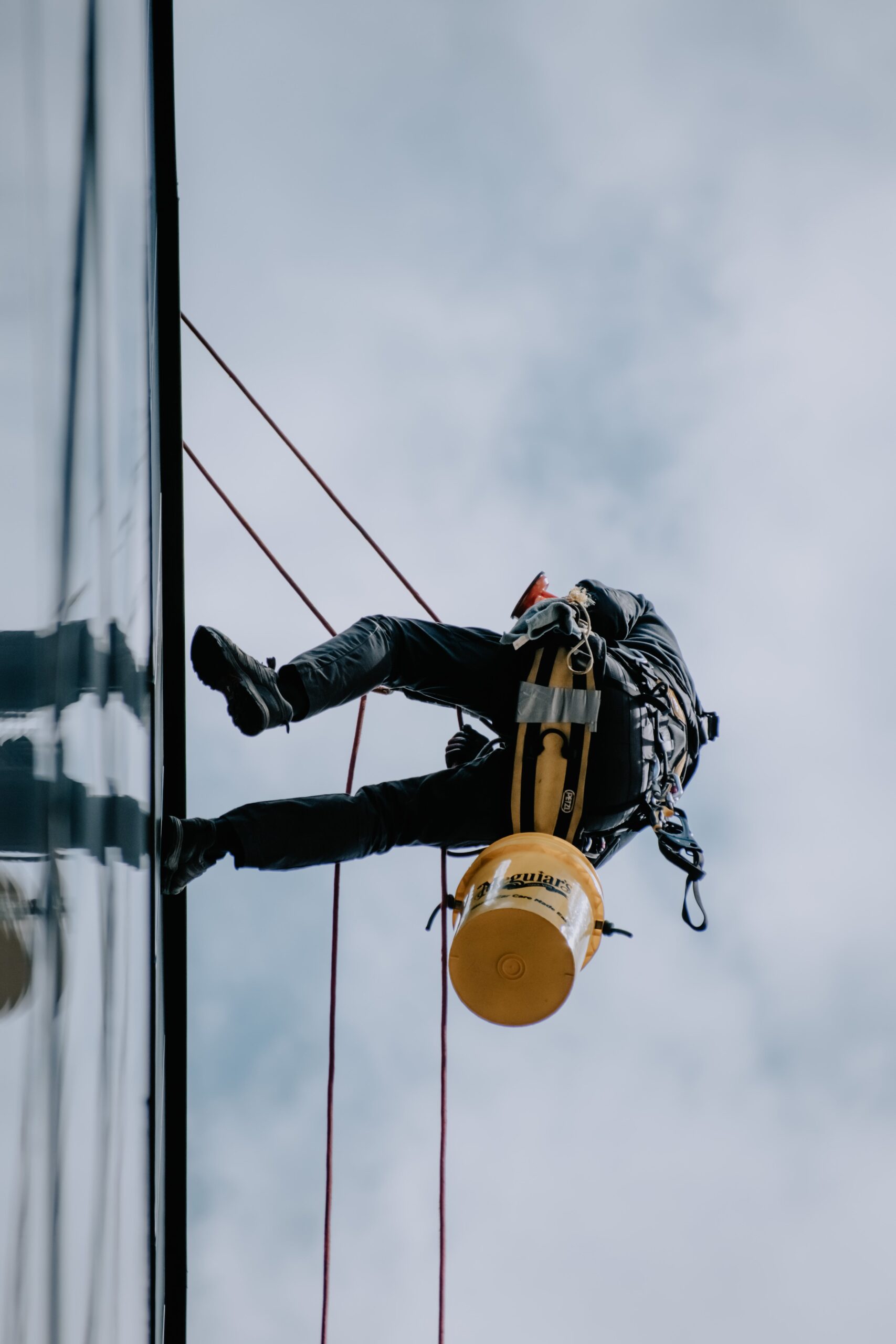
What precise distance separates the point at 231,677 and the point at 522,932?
1.17 metres

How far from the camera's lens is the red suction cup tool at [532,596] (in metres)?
5.64

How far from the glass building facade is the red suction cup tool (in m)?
2.28

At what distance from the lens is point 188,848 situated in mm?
4480

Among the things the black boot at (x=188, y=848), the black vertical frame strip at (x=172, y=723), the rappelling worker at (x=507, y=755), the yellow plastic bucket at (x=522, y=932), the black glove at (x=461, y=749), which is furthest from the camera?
the black glove at (x=461, y=749)

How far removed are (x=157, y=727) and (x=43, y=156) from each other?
255 cm

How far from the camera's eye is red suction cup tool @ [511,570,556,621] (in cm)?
564

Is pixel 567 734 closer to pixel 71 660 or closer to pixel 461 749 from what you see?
pixel 461 749

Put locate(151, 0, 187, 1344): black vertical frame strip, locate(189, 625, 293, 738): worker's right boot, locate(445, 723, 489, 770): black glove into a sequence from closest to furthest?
locate(151, 0, 187, 1344): black vertical frame strip, locate(189, 625, 293, 738): worker's right boot, locate(445, 723, 489, 770): black glove

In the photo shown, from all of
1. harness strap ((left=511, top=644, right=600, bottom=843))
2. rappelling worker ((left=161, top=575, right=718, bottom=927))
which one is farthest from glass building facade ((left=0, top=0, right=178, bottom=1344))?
harness strap ((left=511, top=644, right=600, bottom=843))

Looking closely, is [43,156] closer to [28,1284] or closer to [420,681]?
[28,1284]

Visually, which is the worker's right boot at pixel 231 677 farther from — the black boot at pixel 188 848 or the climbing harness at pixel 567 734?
the climbing harness at pixel 567 734

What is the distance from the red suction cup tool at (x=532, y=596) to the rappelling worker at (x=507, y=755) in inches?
18.0

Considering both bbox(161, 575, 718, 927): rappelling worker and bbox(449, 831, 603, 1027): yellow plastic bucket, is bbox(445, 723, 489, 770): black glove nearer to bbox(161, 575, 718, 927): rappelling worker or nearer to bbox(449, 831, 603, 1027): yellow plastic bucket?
bbox(161, 575, 718, 927): rappelling worker

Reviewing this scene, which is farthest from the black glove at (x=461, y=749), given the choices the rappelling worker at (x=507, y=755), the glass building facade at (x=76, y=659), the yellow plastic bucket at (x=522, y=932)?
the glass building facade at (x=76, y=659)
